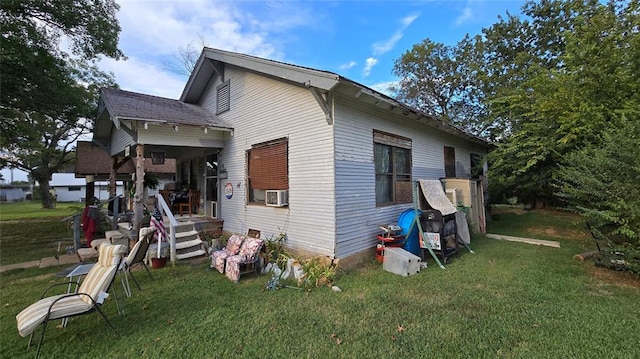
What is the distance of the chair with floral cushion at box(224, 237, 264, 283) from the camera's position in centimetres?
505

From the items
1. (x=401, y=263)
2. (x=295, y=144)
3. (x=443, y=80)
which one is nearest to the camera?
(x=401, y=263)

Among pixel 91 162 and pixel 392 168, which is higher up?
pixel 91 162

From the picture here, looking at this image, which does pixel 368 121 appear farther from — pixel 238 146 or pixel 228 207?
pixel 228 207

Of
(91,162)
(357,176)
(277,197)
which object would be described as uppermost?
(91,162)

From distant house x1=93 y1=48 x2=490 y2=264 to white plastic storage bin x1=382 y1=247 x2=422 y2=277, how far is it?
2.04ft

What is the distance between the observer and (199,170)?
9734 mm

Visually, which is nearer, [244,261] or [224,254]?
[244,261]

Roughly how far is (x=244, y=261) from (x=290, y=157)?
2.36 metres

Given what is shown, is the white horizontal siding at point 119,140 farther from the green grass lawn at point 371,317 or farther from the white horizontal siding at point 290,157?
the green grass lawn at point 371,317

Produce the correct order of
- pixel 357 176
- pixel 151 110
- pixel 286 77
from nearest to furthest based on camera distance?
pixel 286 77, pixel 357 176, pixel 151 110

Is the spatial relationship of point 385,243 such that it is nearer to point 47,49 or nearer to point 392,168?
point 392,168

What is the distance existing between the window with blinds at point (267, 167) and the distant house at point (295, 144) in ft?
0.08

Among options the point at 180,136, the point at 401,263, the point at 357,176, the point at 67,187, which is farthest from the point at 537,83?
the point at 67,187

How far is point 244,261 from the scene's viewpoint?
5148 millimetres
